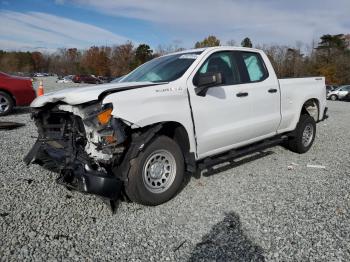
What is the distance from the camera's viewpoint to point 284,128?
600 centimetres

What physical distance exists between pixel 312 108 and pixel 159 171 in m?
4.12

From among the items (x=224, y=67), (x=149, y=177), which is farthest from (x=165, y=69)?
(x=149, y=177)

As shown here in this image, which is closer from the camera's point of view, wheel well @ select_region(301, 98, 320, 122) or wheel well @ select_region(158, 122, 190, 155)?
wheel well @ select_region(158, 122, 190, 155)

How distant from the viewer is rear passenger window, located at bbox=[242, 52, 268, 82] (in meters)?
5.36

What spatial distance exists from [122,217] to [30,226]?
38.1 inches

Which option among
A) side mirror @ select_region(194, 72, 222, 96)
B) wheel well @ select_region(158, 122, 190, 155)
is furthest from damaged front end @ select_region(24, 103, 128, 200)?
side mirror @ select_region(194, 72, 222, 96)

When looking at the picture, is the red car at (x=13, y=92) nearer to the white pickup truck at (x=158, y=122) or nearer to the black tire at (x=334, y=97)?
the white pickup truck at (x=158, y=122)

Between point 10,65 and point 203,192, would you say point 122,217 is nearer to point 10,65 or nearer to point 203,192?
point 203,192

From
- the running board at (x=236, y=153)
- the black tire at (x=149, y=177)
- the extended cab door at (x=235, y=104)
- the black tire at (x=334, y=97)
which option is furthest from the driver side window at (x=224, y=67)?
the black tire at (x=334, y=97)

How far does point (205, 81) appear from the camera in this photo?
4.16 metres

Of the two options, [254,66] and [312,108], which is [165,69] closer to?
[254,66]

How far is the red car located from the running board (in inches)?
293

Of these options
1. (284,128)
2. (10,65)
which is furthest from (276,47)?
(10,65)

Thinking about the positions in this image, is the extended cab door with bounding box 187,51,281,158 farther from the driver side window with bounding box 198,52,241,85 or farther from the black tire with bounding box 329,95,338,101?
the black tire with bounding box 329,95,338,101
